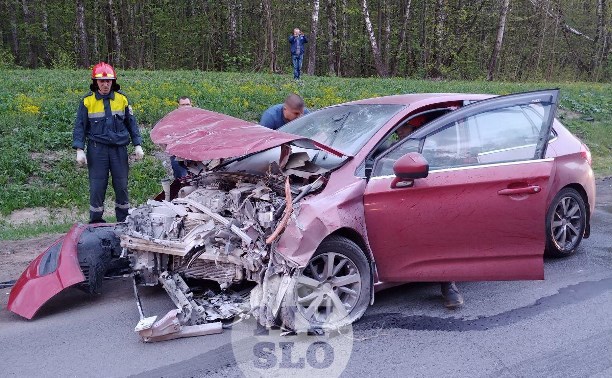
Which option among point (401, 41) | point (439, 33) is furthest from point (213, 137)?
point (401, 41)

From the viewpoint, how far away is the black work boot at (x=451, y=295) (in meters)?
4.50

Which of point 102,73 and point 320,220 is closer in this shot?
point 320,220

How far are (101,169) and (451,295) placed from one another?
3988 mm

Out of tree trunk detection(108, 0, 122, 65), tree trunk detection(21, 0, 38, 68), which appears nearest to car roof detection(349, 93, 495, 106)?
tree trunk detection(108, 0, 122, 65)

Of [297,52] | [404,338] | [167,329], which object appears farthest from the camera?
[297,52]

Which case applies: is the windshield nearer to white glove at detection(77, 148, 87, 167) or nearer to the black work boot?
the black work boot

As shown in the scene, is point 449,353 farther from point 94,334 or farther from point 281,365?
point 94,334

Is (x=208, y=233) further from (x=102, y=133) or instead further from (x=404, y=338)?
(x=102, y=133)

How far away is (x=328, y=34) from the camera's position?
2978 centimetres

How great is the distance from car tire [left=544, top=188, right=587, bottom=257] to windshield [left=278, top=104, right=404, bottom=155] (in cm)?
216

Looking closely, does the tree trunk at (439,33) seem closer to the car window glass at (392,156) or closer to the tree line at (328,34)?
the tree line at (328,34)

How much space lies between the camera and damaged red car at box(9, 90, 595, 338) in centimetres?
396

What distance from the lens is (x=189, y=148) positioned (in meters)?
4.45

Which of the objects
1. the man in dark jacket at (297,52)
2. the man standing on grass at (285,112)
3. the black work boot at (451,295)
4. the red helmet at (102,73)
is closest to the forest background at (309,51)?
the man in dark jacket at (297,52)
